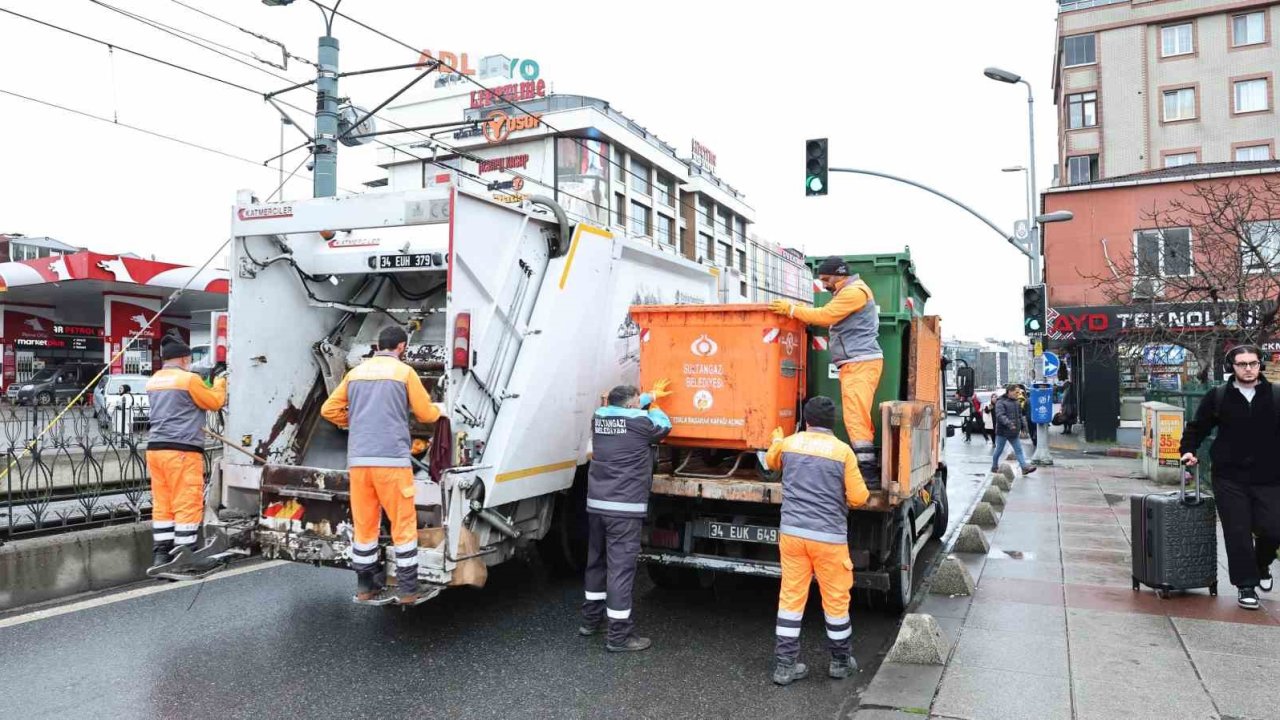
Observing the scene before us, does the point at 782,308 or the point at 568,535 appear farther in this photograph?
the point at 568,535

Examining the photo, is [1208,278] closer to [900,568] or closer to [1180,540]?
[1180,540]

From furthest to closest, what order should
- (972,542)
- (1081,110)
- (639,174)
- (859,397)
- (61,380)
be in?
(639,174) < (1081,110) < (61,380) < (972,542) < (859,397)

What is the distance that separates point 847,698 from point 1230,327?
11.0 metres

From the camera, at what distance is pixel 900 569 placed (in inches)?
225

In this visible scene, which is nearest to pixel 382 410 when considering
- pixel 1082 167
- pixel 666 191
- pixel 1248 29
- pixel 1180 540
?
pixel 1180 540

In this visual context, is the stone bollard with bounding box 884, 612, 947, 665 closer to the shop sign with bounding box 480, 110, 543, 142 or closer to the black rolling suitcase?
the black rolling suitcase

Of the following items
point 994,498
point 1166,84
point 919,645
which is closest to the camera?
point 919,645

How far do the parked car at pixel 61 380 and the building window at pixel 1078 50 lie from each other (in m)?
44.1

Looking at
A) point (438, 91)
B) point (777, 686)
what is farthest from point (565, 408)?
point (438, 91)

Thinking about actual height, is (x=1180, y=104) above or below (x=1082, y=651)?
above

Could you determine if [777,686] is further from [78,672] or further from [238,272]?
[238,272]

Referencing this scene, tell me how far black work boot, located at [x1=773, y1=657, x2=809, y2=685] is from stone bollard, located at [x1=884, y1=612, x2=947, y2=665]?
502 mm

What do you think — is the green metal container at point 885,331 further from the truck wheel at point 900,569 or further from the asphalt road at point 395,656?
the asphalt road at point 395,656

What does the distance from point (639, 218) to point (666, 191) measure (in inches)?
148
